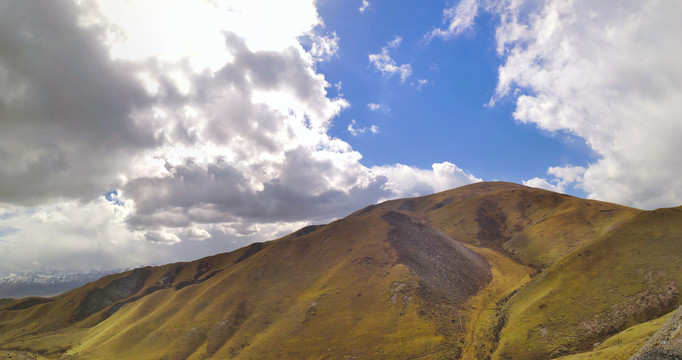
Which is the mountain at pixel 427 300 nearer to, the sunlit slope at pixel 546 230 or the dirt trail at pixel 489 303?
the dirt trail at pixel 489 303

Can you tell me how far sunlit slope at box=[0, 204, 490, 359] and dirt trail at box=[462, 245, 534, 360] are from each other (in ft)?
11.2

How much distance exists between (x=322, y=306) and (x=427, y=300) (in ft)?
113

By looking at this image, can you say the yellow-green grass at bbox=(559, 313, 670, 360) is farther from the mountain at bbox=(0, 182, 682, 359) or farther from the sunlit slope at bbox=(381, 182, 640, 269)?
the sunlit slope at bbox=(381, 182, 640, 269)

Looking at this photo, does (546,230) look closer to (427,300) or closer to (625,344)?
Result: (427,300)

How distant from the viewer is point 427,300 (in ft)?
308

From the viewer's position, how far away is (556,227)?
152125 millimetres

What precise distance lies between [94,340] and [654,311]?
189072mm

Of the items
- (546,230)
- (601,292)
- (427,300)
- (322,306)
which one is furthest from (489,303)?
(546,230)

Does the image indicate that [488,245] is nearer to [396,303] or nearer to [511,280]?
[511,280]

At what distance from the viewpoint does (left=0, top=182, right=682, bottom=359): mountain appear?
2581 inches

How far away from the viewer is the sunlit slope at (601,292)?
6219 cm

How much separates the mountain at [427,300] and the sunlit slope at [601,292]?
1.06ft

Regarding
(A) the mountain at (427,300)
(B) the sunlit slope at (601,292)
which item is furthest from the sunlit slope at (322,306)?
(B) the sunlit slope at (601,292)

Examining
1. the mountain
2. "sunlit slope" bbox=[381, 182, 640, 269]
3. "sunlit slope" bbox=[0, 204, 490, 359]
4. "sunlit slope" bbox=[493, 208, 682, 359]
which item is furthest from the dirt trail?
"sunlit slope" bbox=[381, 182, 640, 269]
